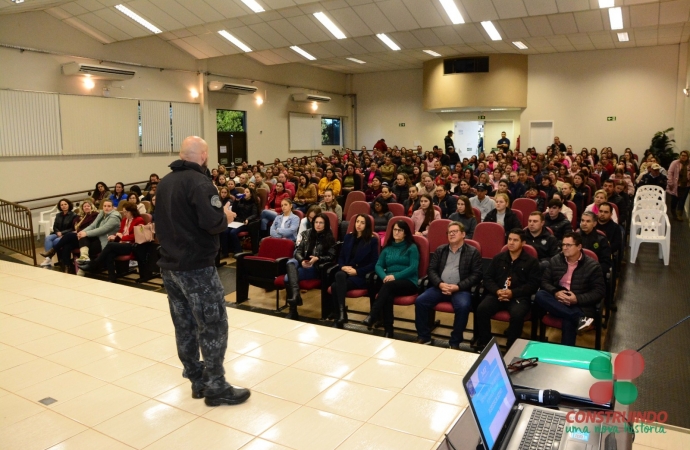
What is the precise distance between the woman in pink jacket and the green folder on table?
907cm

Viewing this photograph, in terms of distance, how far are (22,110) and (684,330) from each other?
11.2 meters

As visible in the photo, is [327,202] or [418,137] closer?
[327,202]

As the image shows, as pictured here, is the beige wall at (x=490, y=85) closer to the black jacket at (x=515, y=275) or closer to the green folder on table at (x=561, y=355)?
the black jacket at (x=515, y=275)

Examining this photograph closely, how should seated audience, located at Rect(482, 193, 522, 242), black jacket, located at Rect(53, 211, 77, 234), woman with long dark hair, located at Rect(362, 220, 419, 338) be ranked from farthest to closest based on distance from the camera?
black jacket, located at Rect(53, 211, 77, 234) < seated audience, located at Rect(482, 193, 522, 242) < woman with long dark hair, located at Rect(362, 220, 419, 338)

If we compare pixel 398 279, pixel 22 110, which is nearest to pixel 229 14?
pixel 22 110

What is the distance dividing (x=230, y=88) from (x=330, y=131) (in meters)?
6.02

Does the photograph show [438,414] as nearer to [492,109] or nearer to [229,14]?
[229,14]

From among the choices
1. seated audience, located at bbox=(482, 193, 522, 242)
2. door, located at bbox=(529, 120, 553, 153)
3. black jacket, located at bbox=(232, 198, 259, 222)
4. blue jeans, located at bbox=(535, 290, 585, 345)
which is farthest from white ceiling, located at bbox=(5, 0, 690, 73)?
blue jeans, located at bbox=(535, 290, 585, 345)

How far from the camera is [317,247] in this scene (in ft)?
18.4

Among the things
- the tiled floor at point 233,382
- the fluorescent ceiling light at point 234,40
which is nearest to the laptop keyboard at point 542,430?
the tiled floor at point 233,382

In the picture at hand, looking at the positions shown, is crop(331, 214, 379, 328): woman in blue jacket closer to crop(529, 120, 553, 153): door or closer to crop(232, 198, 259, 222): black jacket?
crop(232, 198, 259, 222): black jacket

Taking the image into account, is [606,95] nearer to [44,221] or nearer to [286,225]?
[286,225]

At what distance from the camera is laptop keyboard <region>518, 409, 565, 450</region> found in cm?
167

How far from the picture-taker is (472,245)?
499 cm
